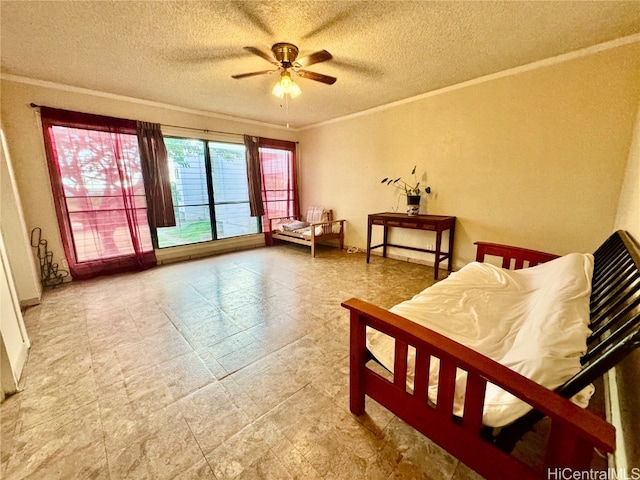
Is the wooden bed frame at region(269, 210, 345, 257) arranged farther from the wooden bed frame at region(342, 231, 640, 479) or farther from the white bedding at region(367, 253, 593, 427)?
the wooden bed frame at region(342, 231, 640, 479)

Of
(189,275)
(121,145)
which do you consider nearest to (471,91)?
(189,275)

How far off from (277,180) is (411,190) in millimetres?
2737

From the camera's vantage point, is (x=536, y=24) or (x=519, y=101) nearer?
(x=536, y=24)

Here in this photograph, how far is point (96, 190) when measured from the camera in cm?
341

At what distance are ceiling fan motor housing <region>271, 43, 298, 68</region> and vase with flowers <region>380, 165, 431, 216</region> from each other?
7.54 feet

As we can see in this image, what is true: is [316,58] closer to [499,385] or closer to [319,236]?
[499,385]

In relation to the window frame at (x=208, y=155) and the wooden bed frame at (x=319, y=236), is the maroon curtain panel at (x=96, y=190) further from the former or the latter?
the wooden bed frame at (x=319, y=236)

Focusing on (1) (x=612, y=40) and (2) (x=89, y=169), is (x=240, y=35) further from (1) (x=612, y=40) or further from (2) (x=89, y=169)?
(1) (x=612, y=40)

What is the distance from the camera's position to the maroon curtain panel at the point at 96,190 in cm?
315

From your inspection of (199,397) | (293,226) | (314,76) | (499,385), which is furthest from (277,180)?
(499,385)

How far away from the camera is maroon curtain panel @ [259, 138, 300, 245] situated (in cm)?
510

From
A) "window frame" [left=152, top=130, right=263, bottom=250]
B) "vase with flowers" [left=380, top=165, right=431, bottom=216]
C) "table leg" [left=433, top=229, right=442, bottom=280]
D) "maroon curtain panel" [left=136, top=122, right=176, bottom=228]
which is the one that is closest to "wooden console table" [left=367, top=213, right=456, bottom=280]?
"table leg" [left=433, top=229, right=442, bottom=280]

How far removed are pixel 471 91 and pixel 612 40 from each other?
113 centimetres

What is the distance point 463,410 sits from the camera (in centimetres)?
96
